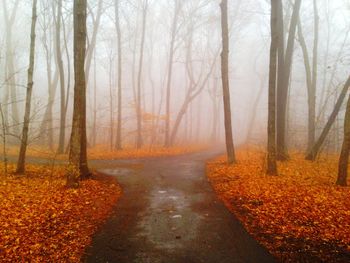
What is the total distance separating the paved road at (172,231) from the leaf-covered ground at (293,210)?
488 millimetres

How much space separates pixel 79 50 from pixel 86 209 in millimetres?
5631

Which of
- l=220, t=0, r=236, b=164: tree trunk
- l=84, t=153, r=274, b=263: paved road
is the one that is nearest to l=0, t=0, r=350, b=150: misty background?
l=220, t=0, r=236, b=164: tree trunk

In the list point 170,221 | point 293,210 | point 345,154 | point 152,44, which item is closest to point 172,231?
point 170,221

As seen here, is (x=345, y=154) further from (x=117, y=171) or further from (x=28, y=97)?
(x=28, y=97)

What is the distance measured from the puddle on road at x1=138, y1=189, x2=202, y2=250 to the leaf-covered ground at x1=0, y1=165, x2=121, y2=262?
1316 millimetres

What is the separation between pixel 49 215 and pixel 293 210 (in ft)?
22.0

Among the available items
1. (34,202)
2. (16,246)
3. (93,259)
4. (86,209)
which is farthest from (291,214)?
(34,202)

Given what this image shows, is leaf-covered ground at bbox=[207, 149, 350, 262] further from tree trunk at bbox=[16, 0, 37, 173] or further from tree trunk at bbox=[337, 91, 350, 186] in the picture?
tree trunk at bbox=[16, 0, 37, 173]

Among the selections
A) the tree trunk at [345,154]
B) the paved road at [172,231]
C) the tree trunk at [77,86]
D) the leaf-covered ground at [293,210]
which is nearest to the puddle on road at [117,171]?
the paved road at [172,231]

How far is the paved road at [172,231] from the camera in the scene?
18.5 ft

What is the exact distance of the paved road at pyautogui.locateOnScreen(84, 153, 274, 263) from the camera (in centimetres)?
563

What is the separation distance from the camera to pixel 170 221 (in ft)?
24.5

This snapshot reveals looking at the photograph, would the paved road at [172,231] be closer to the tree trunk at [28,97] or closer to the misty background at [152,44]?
the tree trunk at [28,97]

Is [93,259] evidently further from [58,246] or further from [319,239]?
[319,239]
